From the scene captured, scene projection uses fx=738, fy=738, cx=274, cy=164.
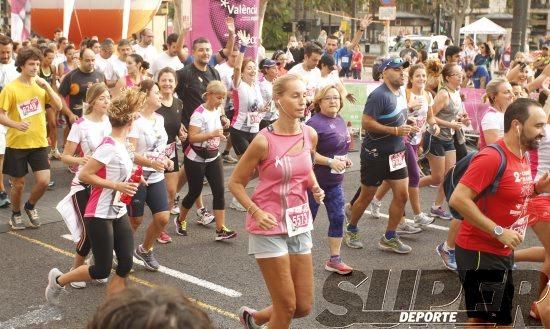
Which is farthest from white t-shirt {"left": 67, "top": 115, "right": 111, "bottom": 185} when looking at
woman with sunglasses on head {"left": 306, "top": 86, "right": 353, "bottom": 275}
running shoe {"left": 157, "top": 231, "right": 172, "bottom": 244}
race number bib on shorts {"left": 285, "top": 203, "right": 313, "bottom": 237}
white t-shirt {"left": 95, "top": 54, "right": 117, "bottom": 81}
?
white t-shirt {"left": 95, "top": 54, "right": 117, "bottom": 81}

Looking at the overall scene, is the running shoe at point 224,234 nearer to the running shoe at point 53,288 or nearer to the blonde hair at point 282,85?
the running shoe at point 53,288

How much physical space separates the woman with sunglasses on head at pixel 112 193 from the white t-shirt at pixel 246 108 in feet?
12.5

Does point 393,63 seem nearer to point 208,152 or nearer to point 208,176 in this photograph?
point 208,152

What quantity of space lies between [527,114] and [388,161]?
281 cm

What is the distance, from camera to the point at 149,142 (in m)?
6.24

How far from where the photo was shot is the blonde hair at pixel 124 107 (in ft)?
16.4

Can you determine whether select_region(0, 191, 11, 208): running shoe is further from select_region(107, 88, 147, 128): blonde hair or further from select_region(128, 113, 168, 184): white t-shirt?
select_region(107, 88, 147, 128): blonde hair

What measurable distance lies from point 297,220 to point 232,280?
6.27 feet

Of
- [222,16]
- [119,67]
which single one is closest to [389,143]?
[119,67]

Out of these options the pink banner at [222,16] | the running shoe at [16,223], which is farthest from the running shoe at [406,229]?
the pink banner at [222,16]

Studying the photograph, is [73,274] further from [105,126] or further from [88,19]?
[88,19]

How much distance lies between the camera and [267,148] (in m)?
4.38

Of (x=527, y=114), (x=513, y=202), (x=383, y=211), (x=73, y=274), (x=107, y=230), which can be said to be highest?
(x=527, y=114)

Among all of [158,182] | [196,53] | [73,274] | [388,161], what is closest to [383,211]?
[388,161]
